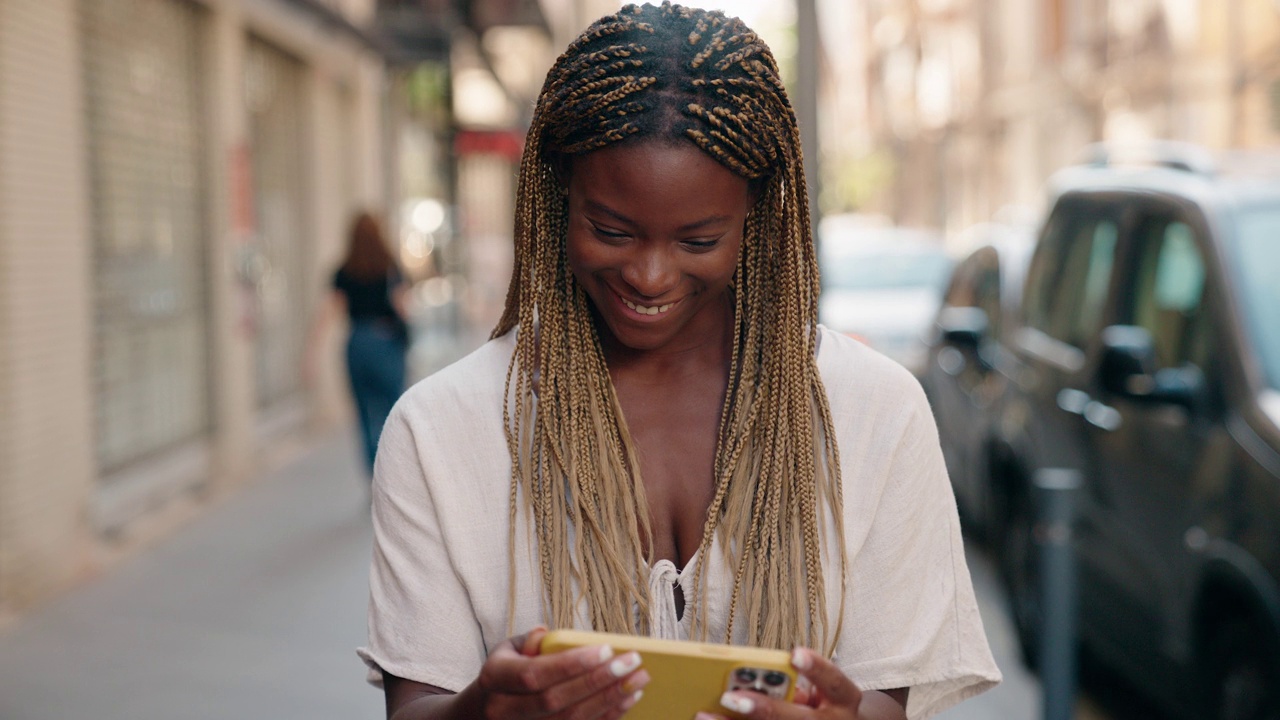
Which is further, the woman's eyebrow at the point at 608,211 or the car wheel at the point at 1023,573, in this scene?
the car wheel at the point at 1023,573

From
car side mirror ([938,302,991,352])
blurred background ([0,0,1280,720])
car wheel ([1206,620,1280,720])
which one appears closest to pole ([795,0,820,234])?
blurred background ([0,0,1280,720])

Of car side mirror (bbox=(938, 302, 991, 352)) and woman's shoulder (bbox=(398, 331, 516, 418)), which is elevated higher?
woman's shoulder (bbox=(398, 331, 516, 418))

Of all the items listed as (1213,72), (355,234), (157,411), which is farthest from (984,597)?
(1213,72)

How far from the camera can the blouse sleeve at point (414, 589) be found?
180 cm

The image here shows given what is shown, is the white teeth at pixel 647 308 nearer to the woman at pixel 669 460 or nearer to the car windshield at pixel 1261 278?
the woman at pixel 669 460

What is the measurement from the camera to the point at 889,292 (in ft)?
43.0

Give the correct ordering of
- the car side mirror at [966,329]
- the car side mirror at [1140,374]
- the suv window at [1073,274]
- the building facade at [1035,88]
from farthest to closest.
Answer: the building facade at [1035,88] → the car side mirror at [966,329] → the suv window at [1073,274] → the car side mirror at [1140,374]

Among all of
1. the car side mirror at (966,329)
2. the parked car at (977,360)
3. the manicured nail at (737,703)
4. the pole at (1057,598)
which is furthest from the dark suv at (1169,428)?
the manicured nail at (737,703)

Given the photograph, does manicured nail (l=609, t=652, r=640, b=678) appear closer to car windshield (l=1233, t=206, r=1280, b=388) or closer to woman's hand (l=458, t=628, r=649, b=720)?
woman's hand (l=458, t=628, r=649, b=720)

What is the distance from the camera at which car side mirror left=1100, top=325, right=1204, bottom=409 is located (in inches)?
175

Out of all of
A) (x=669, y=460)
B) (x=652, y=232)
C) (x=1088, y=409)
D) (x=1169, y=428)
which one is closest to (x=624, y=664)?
(x=669, y=460)

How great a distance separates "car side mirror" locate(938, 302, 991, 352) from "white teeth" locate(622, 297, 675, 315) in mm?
5895

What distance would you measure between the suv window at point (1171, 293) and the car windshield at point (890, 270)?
304 inches

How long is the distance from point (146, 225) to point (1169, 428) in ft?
20.6
